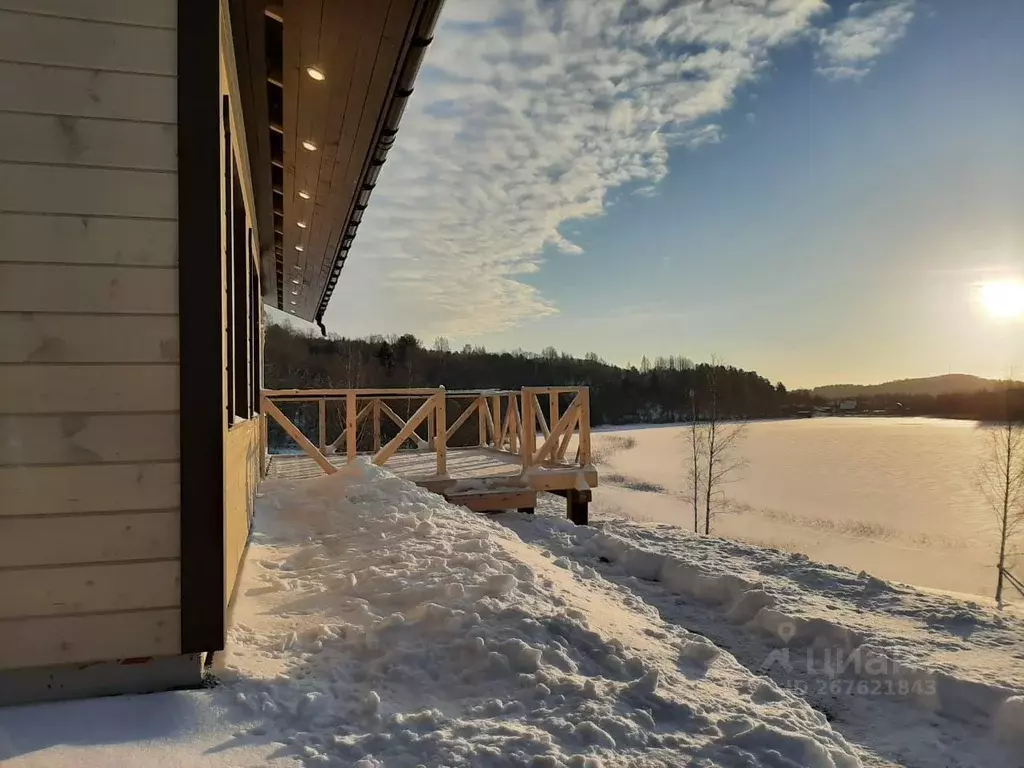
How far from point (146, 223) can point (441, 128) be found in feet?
17.8

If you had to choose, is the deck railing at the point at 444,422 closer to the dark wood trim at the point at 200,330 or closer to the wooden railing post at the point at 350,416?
the wooden railing post at the point at 350,416

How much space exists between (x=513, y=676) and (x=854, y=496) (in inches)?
1278

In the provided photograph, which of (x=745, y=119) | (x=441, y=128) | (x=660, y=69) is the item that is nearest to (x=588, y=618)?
(x=441, y=128)

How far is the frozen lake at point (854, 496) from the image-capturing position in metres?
20.3

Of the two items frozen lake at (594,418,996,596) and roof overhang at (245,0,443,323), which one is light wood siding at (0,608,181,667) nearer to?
roof overhang at (245,0,443,323)

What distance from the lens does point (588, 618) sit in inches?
126

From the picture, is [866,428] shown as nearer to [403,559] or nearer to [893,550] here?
[893,550]

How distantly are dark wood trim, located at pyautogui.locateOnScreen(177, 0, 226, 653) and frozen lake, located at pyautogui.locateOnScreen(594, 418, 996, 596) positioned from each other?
58.0 feet

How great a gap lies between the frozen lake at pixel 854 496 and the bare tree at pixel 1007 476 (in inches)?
48.0

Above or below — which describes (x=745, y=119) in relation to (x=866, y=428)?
above

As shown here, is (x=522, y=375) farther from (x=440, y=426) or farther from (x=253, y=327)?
(x=253, y=327)

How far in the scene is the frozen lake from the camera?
2027 centimetres

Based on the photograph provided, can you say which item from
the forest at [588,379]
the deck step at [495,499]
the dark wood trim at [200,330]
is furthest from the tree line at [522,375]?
the dark wood trim at [200,330]

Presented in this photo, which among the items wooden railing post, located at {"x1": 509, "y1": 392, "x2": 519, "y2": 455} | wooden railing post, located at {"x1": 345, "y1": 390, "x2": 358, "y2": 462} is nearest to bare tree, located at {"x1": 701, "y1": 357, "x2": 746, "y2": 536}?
wooden railing post, located at {"x1": 509, "y1": 392, "x2": 519, "y2": 455}
